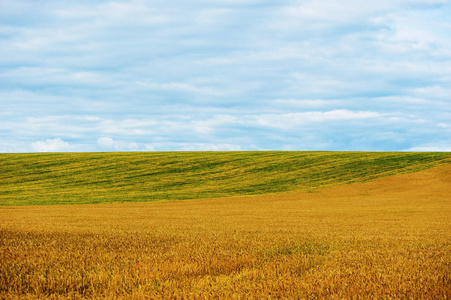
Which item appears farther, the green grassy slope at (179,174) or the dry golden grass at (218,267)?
the green grassy slope at (179,174)

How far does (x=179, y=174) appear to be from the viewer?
175ft

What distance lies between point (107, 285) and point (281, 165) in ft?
172

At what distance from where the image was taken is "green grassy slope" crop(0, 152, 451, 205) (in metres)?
41.7

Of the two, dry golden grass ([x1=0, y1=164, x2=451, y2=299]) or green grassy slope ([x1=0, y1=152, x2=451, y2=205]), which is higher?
green grassy slope ([x1=0, y1=152, x2=451, y2=205])

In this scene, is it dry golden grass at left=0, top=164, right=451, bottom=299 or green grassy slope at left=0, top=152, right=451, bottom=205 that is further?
green grassy slope at left=0, top=152, right=451, bottom=205

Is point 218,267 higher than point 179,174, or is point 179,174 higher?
point 179,174

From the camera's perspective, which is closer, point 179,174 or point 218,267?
point 218,267

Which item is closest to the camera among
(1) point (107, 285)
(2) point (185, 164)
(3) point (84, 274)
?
(1) point (107, 285)

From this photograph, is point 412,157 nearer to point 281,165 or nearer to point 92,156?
point 281,165

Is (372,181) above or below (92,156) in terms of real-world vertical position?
below

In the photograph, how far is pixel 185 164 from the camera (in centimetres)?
6019

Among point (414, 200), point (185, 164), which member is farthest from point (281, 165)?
point (414, 200)

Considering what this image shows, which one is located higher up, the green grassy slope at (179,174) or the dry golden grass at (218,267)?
the green grassy slope at (179,174)

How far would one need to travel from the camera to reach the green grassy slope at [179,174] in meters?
41.7
